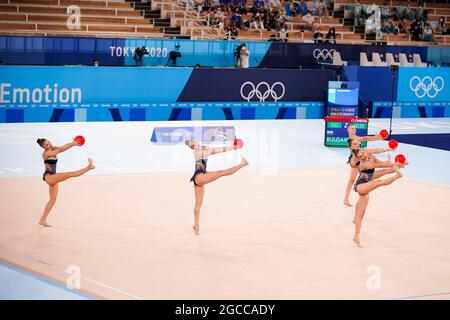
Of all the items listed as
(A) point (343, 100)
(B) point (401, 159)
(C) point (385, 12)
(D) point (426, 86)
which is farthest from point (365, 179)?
(C) point (385, 12)

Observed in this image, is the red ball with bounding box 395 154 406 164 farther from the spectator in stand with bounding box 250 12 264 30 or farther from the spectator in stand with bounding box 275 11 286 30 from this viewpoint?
the spectator in stand with bounding box 275 11 286 30

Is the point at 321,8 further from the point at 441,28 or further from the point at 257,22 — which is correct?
the point at 441,28

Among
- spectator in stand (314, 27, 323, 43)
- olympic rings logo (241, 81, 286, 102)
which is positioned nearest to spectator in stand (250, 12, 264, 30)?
spectator in stand (314, 27, 323, 43)

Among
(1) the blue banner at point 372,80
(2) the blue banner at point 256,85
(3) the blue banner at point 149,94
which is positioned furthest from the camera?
(1) the blue banner at point 372,80

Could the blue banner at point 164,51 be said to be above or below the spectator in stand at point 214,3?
below

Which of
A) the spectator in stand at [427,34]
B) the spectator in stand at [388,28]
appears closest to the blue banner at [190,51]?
the spectator in stand at [388,28]

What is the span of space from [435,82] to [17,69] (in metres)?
15.2

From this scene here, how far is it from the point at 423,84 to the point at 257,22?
7396mm

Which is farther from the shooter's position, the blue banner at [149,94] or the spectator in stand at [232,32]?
the spectator in stand at [232,32]

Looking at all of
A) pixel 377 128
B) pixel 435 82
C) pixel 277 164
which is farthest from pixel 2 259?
pixel 435 82

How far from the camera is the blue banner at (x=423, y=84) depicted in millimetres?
32969

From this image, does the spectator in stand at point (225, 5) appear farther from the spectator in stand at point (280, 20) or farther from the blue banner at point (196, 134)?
the blue banner at point (196, 134)

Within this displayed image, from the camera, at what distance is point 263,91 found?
102 ft

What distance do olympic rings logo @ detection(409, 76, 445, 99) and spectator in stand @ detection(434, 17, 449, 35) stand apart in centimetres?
950
